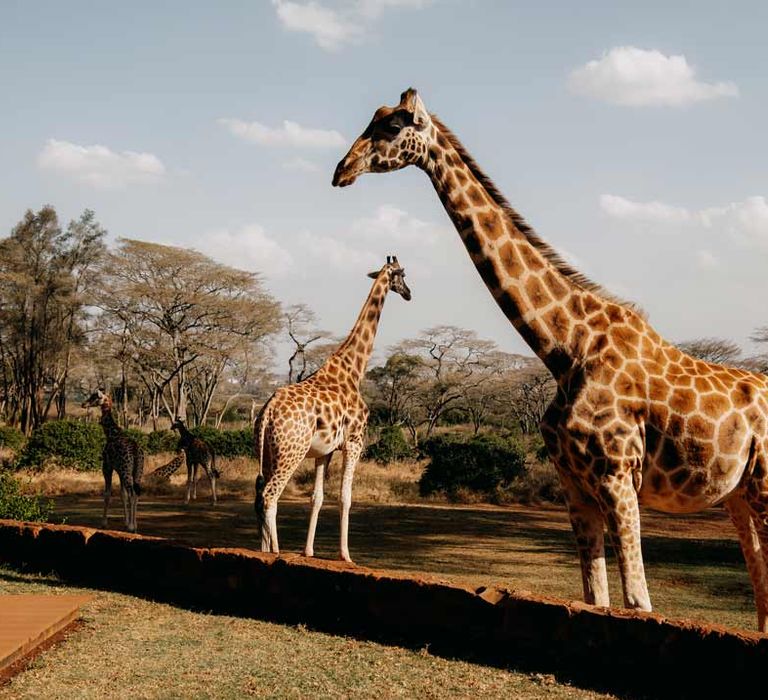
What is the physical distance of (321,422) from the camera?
9.45m

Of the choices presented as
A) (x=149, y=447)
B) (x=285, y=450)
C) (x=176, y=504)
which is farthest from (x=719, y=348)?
(x=285, y=450)

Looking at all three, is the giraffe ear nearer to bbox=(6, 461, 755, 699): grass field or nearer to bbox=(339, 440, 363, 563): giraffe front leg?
bbox=(6, 461, 755, 699): grass field

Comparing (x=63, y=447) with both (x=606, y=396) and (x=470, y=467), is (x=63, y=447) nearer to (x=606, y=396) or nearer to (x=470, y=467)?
(x=470, y=467)

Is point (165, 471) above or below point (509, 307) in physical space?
A: below

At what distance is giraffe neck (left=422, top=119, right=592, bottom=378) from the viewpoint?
5.11 metres

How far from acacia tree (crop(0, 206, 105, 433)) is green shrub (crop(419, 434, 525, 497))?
2417 cm

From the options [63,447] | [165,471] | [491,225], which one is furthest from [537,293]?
[63,447]

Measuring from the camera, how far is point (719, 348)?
117 feet

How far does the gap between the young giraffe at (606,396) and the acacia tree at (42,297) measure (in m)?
37.2

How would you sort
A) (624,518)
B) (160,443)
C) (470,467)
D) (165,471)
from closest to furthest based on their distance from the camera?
1. (624,518)
2. (165,471)
3. (470,467)
4. (160,443)

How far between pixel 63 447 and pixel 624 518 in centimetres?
2042

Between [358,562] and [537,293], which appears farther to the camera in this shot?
[358,562]

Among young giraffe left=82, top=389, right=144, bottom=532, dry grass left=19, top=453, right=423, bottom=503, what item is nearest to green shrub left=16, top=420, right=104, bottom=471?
dry grass left=19, top=453, right=423, bottom=503

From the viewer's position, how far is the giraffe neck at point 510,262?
5105 mm
